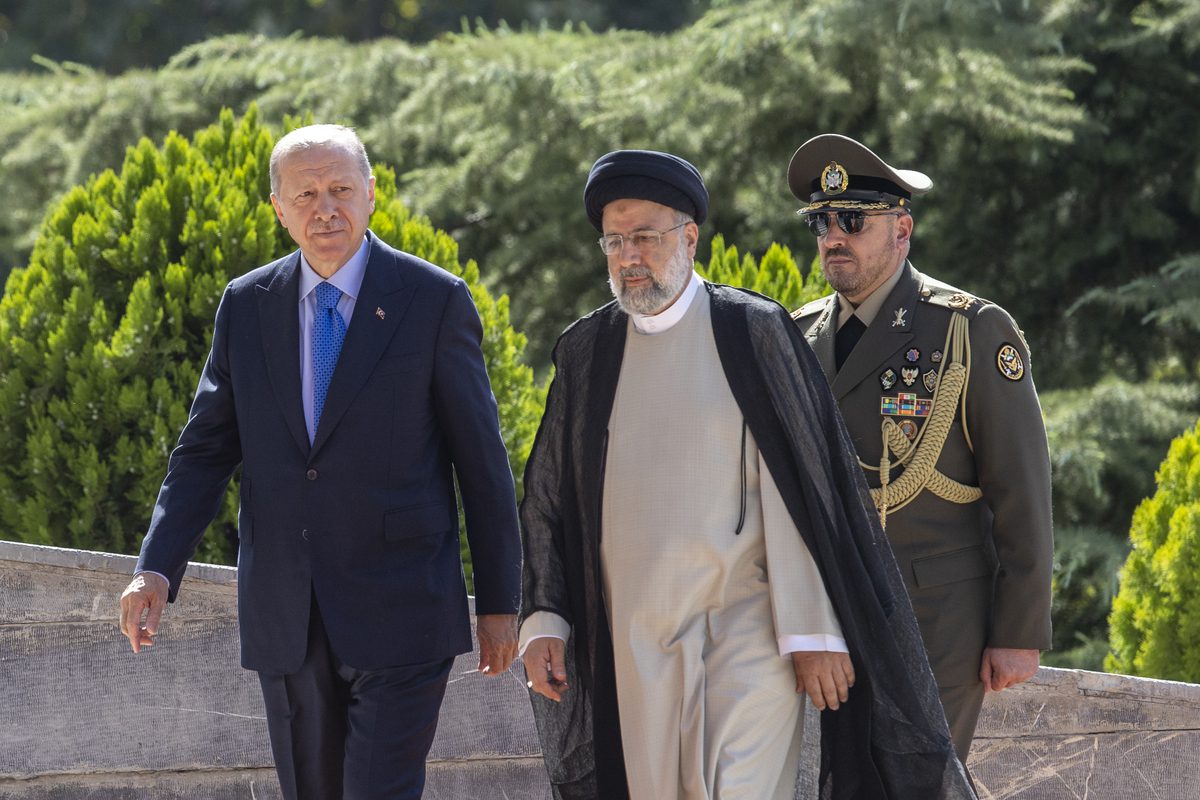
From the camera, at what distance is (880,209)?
413 cm

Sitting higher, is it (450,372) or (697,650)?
(450,372)

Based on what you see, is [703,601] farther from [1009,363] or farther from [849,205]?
[849,205]

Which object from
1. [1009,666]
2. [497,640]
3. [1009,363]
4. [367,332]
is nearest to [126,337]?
[367,332]

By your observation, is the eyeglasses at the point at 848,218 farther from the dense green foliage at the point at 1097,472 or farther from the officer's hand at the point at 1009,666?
the dense green foliage at the point at 1097,472

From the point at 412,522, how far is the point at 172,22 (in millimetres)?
18999

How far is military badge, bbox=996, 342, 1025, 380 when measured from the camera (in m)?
4.00

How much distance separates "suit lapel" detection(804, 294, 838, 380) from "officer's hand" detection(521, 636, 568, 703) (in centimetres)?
105

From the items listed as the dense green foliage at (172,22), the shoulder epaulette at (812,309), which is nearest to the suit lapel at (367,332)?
→ the shoulder epaulette at (812,309)

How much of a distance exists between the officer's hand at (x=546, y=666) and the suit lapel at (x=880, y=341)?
1007 millimetres

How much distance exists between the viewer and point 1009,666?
394 centimetres

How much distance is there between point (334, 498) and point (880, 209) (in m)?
1.58

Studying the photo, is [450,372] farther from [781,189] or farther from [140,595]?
[781,189]

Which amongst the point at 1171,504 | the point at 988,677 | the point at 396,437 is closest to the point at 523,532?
the point at 396,437

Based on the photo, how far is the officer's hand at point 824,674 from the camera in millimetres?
3453
